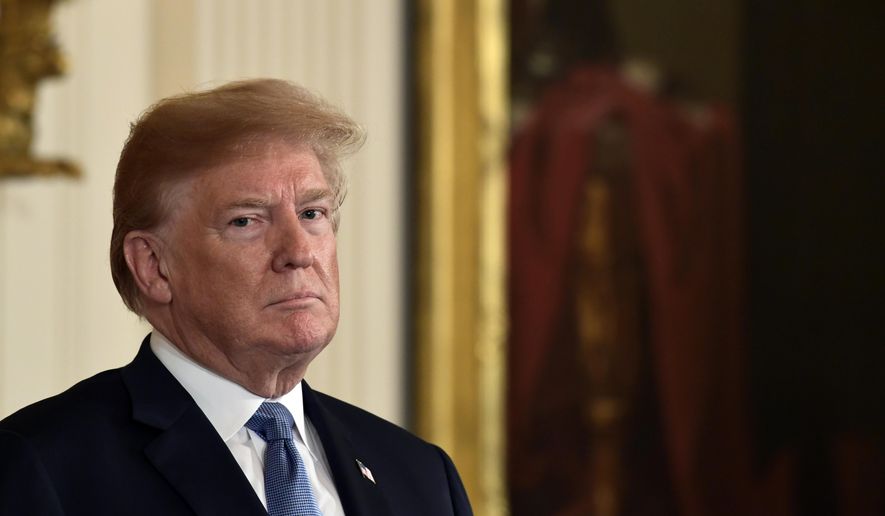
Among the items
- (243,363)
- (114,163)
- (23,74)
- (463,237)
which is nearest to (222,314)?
(243,363)

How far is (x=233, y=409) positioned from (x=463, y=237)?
2960mm

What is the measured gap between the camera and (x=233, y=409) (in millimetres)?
2262

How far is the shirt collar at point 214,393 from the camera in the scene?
2.25 m

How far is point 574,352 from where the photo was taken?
5.35 m

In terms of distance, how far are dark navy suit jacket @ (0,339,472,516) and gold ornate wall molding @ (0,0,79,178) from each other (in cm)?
194

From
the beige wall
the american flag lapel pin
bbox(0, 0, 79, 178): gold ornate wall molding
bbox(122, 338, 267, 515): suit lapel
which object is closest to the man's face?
bbox(122, 338, 267, 515): suit lapel

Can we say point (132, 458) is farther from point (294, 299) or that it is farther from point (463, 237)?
point (463, 237)

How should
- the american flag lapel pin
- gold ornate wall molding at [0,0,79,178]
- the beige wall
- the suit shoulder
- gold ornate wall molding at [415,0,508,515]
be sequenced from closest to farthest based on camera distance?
the american flag lapel pin < the suit shoulder < gold ornate wall molding at [0,0,79,178] < the beige wall < gold ornate wall molding at [415,0,508,515]

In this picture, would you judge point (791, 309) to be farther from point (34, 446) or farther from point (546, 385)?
point (34, 446)

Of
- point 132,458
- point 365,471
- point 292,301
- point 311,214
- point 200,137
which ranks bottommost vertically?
point 365,471

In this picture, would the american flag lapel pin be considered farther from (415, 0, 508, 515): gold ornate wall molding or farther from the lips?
(415, 0, 508, 515): gold ornate wall molding

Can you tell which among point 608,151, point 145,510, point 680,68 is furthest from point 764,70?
point 145,510

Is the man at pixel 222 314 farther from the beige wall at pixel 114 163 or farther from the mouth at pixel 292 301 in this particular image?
the beige wall at pixel 114 163

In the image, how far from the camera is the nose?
2.22m
